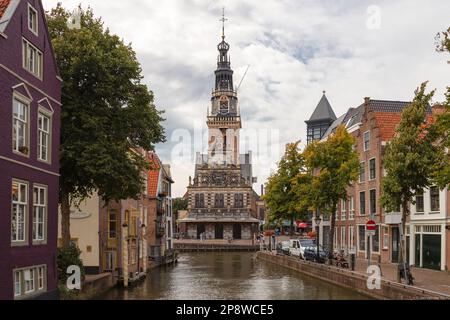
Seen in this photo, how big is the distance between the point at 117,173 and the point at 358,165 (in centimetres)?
2001

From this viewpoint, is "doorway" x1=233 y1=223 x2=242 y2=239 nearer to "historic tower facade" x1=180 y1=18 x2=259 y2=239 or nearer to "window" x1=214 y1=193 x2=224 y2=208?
"historic tower facade" x1=180 y1=18 x2=259 y2=239

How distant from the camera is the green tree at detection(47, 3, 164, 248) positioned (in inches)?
1161

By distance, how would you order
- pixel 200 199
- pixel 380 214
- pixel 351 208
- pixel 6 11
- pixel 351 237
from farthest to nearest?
pixel 200 199 → pixel 351 208 → pixel 351 237 → pixel 380 214 → pixel 6 11

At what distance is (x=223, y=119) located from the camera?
132500mm

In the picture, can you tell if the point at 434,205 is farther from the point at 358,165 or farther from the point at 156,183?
the point at 156,183

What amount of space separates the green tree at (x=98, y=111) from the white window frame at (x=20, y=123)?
6.78 m

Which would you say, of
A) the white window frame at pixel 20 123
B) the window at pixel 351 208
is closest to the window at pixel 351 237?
the window at pixel 351 208

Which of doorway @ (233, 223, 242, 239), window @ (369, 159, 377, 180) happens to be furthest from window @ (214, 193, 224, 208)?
window @ (369, 159, 377, 180)

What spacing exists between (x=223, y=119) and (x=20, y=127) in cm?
11143

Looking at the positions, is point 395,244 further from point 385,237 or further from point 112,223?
point 112,223

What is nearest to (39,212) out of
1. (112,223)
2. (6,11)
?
(6,11)

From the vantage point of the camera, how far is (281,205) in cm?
6138

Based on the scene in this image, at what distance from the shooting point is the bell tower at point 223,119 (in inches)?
5084
